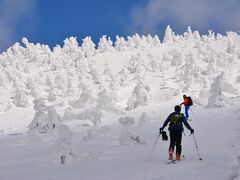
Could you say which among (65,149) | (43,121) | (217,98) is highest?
(217,98)

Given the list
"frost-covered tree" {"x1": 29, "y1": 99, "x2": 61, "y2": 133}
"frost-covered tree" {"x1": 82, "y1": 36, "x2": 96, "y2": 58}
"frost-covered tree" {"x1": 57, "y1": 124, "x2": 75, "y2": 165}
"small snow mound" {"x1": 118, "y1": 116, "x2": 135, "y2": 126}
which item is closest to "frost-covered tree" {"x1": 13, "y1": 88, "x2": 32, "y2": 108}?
"frost-covered tree" {"x1": 29, "y1": 99, "x2": 61, "y2": 133}

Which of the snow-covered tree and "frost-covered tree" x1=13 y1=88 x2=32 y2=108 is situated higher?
"frost-covered tree" x1=13 y1=88 x2=32 y2=108

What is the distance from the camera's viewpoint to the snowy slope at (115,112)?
1516cm

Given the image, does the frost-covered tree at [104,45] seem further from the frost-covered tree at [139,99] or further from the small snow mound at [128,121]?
the small snow mound at [128,121]

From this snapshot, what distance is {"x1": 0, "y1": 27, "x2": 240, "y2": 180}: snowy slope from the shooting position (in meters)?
15.2

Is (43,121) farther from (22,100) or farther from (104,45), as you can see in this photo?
(104,45)

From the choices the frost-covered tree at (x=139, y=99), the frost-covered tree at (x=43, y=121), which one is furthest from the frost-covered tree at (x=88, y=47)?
the frost-covered tree at (x=43, y=121)

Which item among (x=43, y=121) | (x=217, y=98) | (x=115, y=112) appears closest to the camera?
(x=217, y=98)

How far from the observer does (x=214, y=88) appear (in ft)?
125

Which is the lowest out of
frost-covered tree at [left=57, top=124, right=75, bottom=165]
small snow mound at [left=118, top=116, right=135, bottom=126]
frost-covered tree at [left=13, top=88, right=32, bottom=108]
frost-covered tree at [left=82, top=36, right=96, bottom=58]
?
frost-covered tree at [left=57, top=124, right=75, bottom=165]

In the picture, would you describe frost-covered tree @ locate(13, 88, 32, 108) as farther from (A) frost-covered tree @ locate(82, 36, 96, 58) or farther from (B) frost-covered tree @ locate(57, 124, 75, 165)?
(B) frost-covered tree @ locate(57, 124, 75, 165)

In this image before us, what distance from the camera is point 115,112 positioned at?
164 feet

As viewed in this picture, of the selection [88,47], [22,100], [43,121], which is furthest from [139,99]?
[88,47]

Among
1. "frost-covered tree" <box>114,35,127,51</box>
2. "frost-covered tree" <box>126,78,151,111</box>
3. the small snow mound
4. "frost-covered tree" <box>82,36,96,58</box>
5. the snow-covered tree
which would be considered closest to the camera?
the small snow mound
